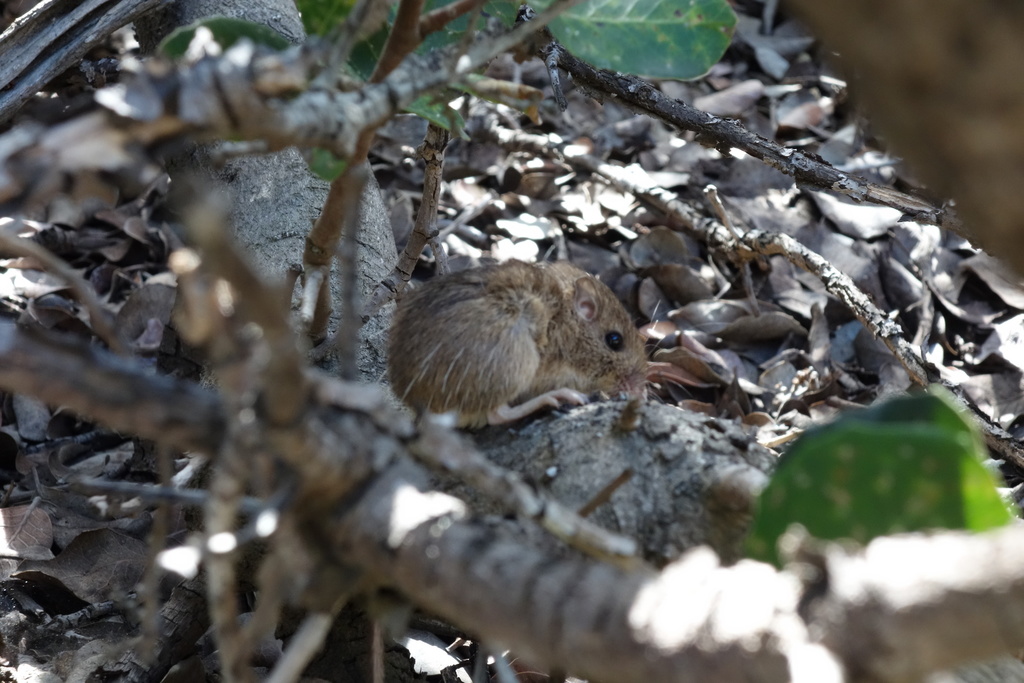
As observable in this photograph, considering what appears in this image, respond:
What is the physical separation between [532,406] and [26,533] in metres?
2.03

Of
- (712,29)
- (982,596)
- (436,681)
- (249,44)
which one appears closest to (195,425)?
(249,44)

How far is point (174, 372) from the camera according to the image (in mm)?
3471

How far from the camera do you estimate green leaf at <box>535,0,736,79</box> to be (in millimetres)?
2121

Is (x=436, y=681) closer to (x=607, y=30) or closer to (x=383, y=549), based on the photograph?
(x=383, y=549)

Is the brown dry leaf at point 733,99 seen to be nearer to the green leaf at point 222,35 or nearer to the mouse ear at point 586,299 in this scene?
the mouse ear at point 586,299

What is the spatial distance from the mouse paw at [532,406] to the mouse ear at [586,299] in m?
0.91

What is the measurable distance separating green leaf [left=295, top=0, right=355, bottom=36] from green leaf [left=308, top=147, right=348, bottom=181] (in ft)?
1.00

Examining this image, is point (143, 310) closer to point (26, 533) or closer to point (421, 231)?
point (26, 533)

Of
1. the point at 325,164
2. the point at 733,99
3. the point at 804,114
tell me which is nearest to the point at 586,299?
the point at 325,164

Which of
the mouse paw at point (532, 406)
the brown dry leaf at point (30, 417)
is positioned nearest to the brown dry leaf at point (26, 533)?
the brown dry leaf at point (30, 417)

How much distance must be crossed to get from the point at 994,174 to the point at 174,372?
9.90 feet

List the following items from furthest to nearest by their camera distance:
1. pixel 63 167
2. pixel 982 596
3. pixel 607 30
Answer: pixel 607 30, pixel 63 167, pixel 982 596

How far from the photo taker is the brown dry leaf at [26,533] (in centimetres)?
330

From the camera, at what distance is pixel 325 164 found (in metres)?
1.99
